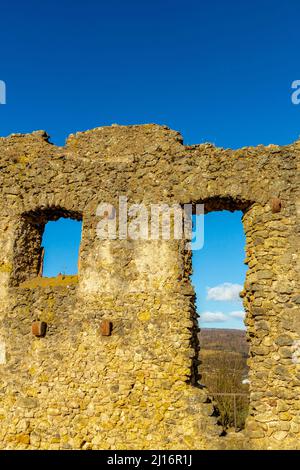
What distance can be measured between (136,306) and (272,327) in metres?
2.05

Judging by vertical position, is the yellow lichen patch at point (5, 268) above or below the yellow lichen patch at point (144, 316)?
above

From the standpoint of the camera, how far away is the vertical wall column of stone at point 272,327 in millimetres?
5406

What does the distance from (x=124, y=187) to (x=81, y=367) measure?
2.99 m

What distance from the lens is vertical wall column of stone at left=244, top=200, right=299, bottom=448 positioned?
5406 mm

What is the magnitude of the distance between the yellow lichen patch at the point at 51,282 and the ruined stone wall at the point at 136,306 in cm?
3

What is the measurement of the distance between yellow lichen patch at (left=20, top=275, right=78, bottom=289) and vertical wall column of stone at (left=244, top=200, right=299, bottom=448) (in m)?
2.87

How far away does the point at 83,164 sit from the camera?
7.00 m

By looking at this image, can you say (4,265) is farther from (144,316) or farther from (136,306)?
(144,316)

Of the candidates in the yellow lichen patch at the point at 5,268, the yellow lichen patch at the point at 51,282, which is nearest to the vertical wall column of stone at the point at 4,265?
the yellow lichen patch at the point at 5,268

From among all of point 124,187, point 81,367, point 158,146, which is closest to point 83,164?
point 124,187

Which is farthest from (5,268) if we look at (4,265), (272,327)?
(272,327)

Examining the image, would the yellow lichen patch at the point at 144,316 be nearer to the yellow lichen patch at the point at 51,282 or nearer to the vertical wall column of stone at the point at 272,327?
the yellow lichen patch at the point at 51,282

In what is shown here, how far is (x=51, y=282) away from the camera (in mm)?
6703

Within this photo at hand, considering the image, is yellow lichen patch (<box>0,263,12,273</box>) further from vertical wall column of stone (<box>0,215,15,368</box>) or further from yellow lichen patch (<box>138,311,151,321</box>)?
yellow lichen patch (<box>138,311,151,321</box>)
